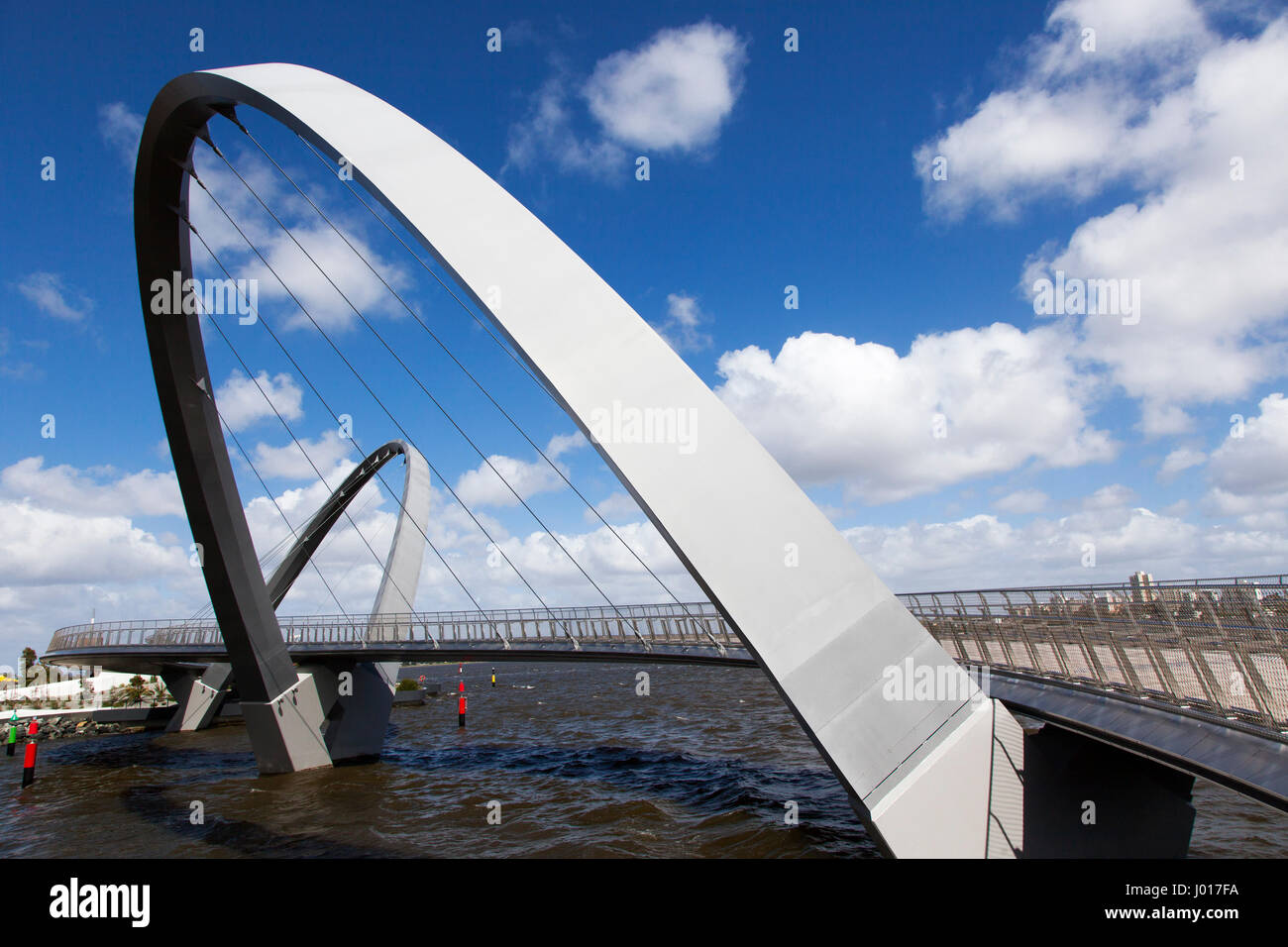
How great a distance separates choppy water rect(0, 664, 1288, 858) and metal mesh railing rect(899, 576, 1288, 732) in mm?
4672

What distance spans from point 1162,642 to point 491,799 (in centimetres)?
1391

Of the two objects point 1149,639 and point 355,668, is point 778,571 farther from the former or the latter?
point 355,668

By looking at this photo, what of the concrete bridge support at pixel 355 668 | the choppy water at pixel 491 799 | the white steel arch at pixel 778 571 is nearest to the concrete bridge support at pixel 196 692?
the concrete bridge support at pixel 355 668

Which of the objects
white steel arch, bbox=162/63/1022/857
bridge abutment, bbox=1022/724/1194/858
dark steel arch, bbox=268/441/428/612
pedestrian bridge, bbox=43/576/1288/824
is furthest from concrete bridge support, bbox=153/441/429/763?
bridge abutment, bbox=1022/724/1194/858

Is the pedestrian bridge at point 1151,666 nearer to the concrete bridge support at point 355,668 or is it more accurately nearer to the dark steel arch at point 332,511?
the concrete bridge support at point 355,668

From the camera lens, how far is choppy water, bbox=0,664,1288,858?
496 inches

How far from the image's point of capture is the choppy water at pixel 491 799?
41.3 ft

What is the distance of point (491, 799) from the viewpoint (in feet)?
53.0

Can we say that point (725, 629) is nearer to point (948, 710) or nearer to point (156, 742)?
point (948, 710)

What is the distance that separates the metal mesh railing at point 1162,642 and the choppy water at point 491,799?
4672 mm

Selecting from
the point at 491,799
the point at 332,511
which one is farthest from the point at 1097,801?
the point at 332,511

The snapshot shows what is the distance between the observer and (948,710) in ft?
18.5

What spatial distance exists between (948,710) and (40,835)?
19.3m
